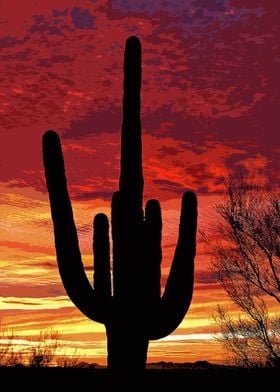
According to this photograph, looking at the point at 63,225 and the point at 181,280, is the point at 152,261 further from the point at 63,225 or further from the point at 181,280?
the point at 63,225

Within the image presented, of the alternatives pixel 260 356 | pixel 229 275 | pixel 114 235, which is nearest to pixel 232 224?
pixel 229 275

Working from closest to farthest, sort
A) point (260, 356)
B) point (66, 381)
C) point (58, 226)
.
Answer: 1. point (58, 226)
2. point (66, 381)
3. point (260, 356)

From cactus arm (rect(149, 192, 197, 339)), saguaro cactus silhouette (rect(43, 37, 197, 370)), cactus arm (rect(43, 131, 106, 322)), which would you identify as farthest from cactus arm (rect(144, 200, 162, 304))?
cactus arm (rect(43, 131, 106, 322))

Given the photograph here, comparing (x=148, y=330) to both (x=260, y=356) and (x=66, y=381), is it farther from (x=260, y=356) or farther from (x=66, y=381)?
(x=260, y=356)

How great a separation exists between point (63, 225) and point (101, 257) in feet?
2.73

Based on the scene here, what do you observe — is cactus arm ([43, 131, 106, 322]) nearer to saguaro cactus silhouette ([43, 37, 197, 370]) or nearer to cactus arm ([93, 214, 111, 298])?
saguaro cactus silhouette ([43, 37, 197, 370])

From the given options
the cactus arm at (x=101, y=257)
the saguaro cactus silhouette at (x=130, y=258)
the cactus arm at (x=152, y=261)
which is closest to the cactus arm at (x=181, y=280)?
the saguaro cactus silhouette at (x=130, y=258)

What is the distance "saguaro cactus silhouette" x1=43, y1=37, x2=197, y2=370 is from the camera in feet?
29.1

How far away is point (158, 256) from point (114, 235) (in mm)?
603

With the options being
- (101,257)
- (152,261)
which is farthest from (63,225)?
(152,261)

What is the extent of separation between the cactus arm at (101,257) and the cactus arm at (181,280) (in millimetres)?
738

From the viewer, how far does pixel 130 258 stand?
29.5ft

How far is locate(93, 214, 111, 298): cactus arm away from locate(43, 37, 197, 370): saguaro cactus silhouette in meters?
0.05

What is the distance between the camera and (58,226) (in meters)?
8.89
